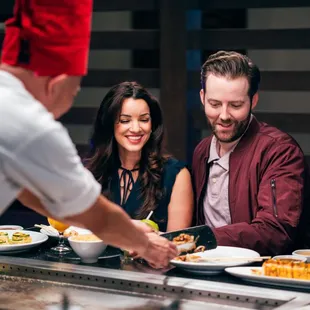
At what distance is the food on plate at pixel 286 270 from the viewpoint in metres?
2.79

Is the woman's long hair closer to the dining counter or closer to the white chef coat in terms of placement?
the dining counter

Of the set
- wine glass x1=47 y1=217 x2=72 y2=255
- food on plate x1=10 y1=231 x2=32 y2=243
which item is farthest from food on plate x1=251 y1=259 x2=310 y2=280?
food on plate x1=10 y1=231 x2=32 y2=243

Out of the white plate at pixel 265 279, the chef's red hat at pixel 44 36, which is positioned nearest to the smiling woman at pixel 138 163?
the white plate at pixel 265 279

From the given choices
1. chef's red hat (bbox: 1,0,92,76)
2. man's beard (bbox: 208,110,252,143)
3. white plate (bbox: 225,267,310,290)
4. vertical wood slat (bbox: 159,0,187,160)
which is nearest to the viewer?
chef's red hat (bbox: 1,0,92,76)

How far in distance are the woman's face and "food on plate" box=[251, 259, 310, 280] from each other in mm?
1405

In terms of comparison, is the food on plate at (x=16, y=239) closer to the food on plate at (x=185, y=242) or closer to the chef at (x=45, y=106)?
the food on plate at (x=185, y=242)

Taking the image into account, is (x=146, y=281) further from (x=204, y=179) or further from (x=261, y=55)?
(x=261, y=55)

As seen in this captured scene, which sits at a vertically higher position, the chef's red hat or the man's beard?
the chef's red hat

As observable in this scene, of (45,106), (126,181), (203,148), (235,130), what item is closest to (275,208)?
(235,130)

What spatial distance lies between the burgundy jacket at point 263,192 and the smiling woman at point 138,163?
0.12 meters

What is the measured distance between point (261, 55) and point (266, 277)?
3369mm

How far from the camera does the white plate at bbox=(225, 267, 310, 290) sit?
274 centimetres

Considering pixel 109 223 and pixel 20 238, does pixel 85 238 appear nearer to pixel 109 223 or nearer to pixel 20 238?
pixel 20 238

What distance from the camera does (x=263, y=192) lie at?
3.78 meters
